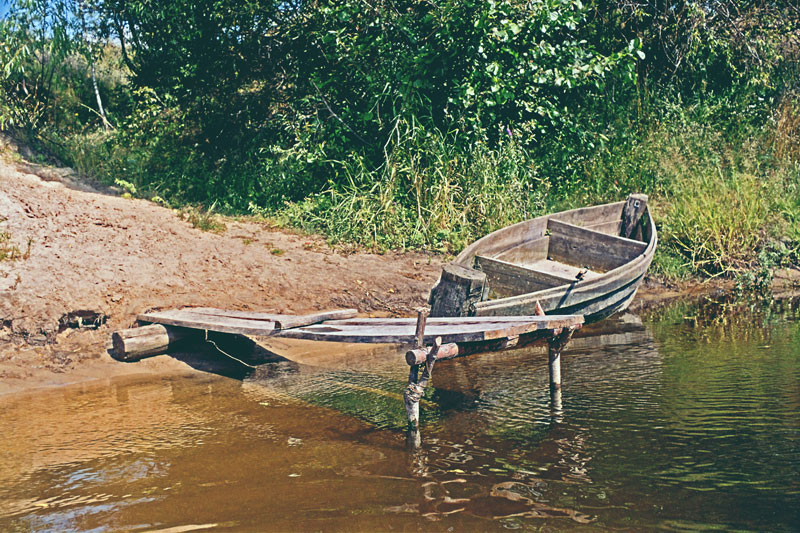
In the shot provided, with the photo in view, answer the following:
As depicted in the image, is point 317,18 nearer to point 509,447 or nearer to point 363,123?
point 363,123

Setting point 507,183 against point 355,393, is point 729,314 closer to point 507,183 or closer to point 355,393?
point 507,183

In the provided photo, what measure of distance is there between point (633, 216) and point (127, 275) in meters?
6.56

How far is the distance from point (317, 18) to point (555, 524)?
915cm

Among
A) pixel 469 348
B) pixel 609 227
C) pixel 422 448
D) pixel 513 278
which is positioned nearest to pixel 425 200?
pixel 609 227

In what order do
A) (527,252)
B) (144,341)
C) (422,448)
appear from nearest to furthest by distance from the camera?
1. (422,448)
2. (144,341)
3. (527,252)

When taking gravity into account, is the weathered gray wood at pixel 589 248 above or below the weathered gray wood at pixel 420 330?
above

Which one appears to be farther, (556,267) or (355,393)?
(556,267)

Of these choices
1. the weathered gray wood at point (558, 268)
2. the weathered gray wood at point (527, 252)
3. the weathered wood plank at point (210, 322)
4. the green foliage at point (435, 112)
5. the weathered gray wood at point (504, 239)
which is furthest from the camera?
the green foliage at point (435, 112)

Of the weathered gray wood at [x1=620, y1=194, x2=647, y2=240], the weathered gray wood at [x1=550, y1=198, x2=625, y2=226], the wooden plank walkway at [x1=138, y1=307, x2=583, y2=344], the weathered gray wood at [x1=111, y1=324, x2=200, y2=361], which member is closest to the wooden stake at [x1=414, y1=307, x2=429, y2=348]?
the wooden plank walkway at [x1=138, y1=307, x2=583, y2=344]

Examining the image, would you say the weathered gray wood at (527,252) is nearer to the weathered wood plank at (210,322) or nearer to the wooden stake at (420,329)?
the weathered wood plank at (210,322)

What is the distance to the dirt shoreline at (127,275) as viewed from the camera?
667cm

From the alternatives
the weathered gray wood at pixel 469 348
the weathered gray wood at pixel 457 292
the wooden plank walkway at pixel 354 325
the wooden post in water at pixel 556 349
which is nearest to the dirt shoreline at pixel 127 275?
the wooden plank walkway at pixel 354 325

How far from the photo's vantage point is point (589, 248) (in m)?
9.20

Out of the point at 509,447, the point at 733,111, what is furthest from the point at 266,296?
the point at 733,111
